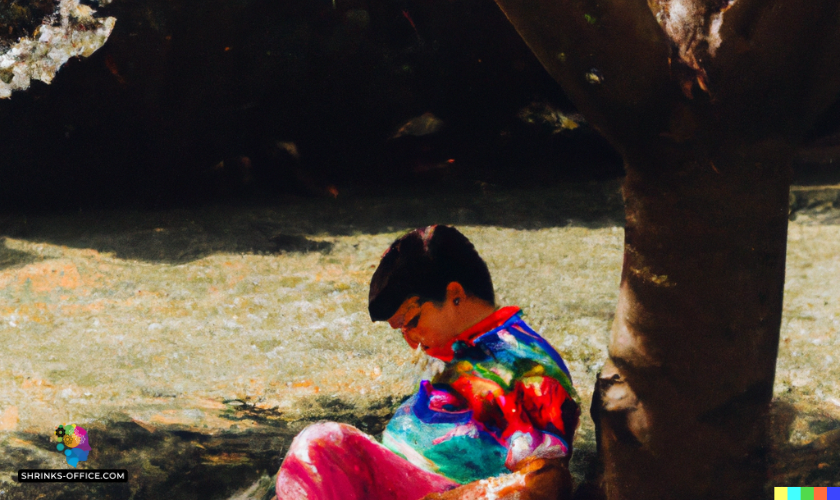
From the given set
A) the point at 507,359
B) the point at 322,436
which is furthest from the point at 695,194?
the point at 322,436

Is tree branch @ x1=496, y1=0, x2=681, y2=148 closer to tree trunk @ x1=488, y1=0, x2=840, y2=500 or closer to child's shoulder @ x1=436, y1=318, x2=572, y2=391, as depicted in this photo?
tree trunk @ x1=488, y1=0, x2=840, y2=500

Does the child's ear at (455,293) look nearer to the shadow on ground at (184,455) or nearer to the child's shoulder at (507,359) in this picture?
the child's shoulder at (507,359)

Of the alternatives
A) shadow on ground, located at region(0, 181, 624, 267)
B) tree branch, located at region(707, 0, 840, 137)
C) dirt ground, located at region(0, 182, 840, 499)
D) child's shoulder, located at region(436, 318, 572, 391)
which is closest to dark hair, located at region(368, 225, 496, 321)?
child's shoulder, located at region(436, 318, 572, 391)

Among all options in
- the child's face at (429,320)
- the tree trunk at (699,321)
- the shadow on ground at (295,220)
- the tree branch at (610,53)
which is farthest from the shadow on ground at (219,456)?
the shadow on ground at (295,220)

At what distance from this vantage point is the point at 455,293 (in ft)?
6.23

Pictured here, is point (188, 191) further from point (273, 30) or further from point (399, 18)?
point (399, 18)

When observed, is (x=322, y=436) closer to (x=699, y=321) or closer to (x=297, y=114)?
(x=699, y=321)

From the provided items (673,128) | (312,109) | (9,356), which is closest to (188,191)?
(312,109)

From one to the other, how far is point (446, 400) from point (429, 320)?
0.69 feet

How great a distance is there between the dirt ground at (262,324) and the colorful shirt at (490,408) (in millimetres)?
180

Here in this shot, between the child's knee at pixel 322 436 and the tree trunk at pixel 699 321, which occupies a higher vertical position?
the tree trunk at pixel 699 321

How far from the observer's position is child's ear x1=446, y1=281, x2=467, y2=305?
6.22 ft

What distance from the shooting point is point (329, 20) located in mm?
6500

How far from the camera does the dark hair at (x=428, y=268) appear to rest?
74.5 inches
